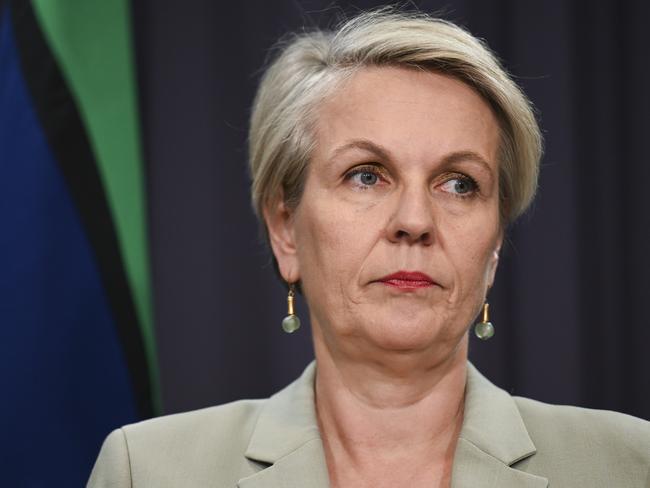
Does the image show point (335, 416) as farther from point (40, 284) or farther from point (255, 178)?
point (40, 284)

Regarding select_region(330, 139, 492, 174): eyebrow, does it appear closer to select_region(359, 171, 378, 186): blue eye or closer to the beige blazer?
select_region(359, 171, 378, 186): blue eye

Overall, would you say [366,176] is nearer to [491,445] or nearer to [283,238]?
[283,238]

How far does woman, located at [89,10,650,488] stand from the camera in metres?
1.79

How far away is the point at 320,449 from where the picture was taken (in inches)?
73.2

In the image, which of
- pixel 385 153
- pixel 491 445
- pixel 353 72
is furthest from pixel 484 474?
pixel 353 72

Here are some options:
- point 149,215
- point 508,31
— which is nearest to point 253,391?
point 149,215

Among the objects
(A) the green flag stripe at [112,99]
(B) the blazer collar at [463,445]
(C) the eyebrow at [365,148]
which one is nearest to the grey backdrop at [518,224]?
(A) the green flag stripe at [112,99]

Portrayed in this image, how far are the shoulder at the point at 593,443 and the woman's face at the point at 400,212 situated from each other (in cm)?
26

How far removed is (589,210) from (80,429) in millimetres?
1522

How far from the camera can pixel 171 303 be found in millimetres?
2914

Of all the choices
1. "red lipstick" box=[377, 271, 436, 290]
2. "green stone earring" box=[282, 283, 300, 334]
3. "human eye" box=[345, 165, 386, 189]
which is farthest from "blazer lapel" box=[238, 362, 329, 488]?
"human eye" box=[345, 165, 386, 189]

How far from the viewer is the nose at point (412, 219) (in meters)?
1.74

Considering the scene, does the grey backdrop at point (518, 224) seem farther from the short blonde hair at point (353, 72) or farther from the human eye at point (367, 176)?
the human eye at point (367, 176)

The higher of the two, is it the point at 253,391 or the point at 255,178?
the point at 255,178
